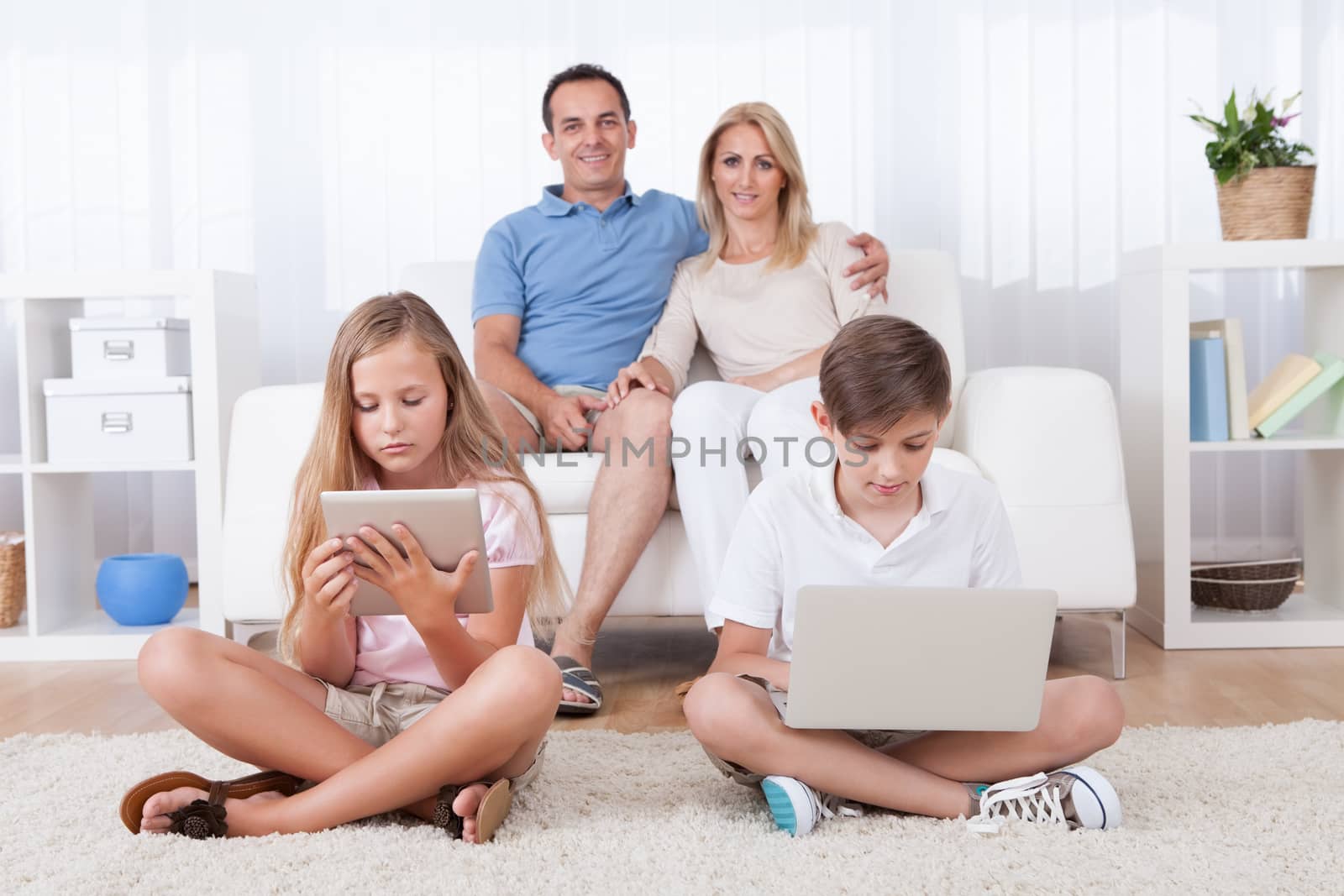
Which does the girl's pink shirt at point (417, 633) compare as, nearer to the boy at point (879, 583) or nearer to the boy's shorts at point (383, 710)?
the boy's shorts at point (383, 710)

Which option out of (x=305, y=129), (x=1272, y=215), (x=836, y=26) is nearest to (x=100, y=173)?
(x=305, y=129)

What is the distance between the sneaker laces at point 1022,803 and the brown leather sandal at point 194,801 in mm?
821

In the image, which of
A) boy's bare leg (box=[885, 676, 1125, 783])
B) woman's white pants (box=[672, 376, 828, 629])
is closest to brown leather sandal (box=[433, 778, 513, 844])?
boy's bare leg (box=[885, 676, 1125, 783])

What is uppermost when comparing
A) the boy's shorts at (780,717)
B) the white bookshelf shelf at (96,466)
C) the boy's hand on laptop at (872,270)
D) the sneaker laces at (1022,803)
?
the boy's hand on laptop at (872,270)

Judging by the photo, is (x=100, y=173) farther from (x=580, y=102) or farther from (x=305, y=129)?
(x=580, y=102)

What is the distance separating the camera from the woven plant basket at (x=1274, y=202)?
2.59 m

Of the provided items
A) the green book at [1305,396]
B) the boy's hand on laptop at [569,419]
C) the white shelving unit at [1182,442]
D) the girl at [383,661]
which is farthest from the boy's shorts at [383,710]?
the green book at [1305,396]

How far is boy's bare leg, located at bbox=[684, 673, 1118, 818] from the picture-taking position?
1425 millimetres

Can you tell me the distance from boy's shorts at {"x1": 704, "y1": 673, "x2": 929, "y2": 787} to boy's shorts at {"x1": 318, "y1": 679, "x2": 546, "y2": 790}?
0.75 ft

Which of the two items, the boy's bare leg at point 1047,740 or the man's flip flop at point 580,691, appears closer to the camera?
the boy's bare leg at point 1047,740

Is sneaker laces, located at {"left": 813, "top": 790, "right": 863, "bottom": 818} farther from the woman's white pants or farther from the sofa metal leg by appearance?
the sofa metal leg

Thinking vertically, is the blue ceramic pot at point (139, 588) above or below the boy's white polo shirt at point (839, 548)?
below

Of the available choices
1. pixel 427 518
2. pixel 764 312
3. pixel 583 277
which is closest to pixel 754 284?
pixel 764 312

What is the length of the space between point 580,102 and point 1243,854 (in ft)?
6.49
